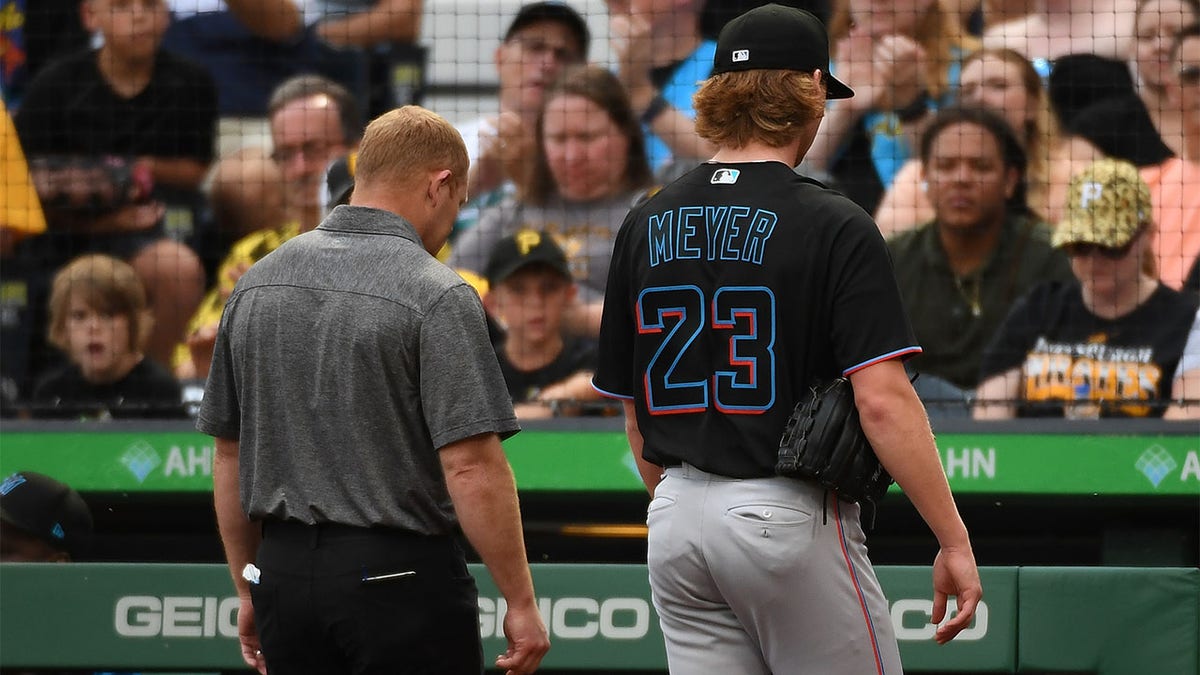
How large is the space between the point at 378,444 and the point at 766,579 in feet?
2.19

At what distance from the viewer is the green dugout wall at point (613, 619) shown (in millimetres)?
3863

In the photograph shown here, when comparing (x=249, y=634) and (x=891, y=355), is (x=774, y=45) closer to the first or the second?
(x=891, y=355)

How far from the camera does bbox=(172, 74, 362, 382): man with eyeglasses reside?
515cm

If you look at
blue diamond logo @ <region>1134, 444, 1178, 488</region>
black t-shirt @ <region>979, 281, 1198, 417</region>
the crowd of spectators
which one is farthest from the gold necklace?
blue diamond logo @ <region>1134, 444, 1178, 488</region>

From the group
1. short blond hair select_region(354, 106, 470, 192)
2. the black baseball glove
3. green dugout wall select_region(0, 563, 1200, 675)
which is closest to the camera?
the black baseball glove

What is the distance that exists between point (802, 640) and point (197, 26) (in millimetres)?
3924

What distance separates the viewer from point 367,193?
262 cm

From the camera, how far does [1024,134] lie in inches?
194

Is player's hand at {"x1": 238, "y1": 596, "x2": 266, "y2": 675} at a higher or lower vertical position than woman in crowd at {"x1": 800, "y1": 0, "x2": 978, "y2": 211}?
lower

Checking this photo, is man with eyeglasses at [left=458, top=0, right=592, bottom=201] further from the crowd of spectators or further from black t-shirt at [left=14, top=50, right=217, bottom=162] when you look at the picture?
black t-shirt at [left=14, top=50, right=217, bottom=162]

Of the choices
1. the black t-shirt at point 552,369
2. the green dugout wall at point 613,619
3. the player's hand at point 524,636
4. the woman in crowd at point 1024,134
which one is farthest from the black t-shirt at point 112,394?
the player's hand at point 524,636

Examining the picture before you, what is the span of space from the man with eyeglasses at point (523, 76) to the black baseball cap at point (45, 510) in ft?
5.71

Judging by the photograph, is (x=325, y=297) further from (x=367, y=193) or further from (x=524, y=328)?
(x=524, y=328)

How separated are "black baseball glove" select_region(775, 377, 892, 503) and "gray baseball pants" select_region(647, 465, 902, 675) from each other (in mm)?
55
